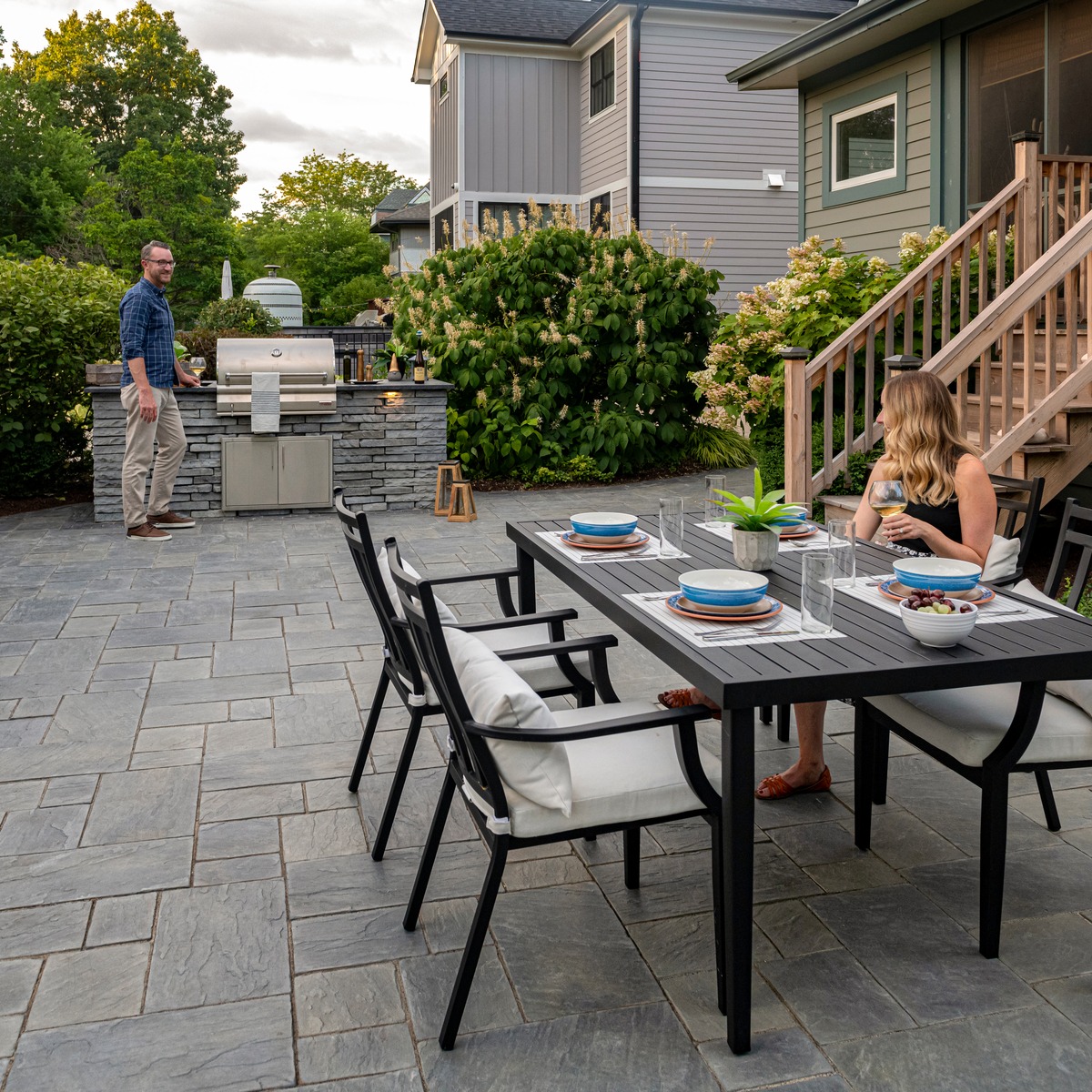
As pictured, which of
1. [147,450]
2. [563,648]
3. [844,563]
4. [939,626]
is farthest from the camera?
[147,450]

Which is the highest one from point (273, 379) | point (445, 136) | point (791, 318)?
point (445, 136)

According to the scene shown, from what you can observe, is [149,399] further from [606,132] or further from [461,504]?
[606,132]

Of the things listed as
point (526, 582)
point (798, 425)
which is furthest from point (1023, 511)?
Result: point (798, 425)

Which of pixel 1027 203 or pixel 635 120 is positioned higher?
pixel 635 120

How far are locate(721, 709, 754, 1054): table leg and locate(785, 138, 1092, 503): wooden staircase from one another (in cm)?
→ 304

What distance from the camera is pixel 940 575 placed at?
261 cm

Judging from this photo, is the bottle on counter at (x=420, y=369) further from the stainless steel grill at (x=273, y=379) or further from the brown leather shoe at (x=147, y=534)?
the brown leather shoe at (x=147, y=534)

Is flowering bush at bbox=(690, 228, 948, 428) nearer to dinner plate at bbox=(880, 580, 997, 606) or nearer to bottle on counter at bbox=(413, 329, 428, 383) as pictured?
bottle on counter at bbox=(413, 329, 428, 383)

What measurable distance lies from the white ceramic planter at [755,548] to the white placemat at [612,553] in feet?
0.83

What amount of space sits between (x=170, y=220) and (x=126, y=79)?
9.21 metres

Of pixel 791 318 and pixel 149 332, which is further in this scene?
pixel 791 318

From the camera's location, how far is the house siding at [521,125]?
15.6 meters

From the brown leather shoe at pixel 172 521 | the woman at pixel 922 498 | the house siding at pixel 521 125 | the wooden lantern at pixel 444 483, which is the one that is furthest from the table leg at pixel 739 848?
the house siding at pixel 521 125

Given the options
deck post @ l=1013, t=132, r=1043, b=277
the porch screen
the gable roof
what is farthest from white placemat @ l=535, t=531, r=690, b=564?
the gable roof
